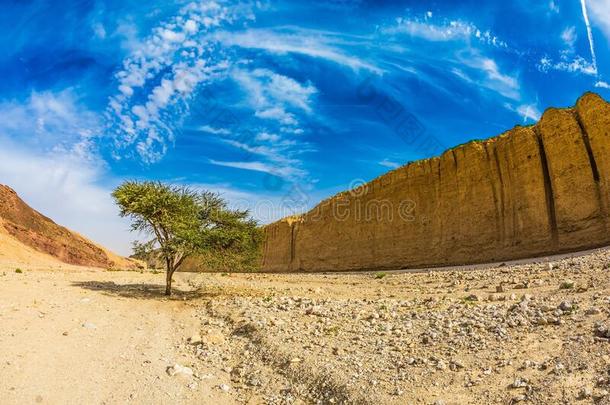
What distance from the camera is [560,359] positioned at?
20.8 feet

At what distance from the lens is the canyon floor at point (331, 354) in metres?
6.24

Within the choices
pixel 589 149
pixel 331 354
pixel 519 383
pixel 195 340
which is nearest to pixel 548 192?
pixel 589 149

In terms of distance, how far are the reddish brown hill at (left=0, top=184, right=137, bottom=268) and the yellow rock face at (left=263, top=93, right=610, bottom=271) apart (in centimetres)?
6197

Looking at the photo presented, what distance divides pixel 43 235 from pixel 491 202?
8888cm

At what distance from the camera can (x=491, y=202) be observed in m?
33.9

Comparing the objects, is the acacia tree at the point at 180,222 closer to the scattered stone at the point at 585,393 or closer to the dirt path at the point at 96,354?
the dirt path at the point at 96,354

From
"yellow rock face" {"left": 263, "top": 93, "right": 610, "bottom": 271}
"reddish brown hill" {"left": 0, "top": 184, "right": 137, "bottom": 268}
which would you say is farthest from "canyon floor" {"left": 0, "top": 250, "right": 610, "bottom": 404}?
"reddish brown hill" {"left": 0, "top": 184, "right": 137, "bottom": 268}

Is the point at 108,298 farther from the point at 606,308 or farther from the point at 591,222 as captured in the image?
the point at 591,222

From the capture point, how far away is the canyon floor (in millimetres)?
6245

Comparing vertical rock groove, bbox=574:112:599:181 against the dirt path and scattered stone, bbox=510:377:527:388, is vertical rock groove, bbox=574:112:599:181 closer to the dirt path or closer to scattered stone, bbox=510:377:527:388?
scattered stone, bbox=510:377:527:388

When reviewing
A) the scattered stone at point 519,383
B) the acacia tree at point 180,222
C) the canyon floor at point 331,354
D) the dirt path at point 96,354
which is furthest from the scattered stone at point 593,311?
the acacia tree at point 180,222

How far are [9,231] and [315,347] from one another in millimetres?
87966

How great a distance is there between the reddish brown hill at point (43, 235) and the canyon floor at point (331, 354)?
3067 inches

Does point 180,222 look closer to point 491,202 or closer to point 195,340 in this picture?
point 195,340
